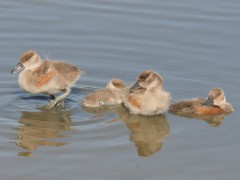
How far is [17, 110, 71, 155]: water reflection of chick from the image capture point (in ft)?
27.1

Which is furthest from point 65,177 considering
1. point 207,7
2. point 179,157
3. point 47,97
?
point 207,7

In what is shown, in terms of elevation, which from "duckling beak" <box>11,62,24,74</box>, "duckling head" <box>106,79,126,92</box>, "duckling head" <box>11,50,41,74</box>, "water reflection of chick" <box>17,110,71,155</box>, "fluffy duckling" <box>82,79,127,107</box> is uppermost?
"duckling head" <box>11,50,41,74</box>

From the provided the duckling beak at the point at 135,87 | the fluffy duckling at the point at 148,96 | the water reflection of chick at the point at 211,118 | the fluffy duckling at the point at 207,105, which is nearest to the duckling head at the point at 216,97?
the fluffy duckling at the point at 207,105

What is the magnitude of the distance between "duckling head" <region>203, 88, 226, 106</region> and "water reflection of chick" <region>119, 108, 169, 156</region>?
1.93 feet

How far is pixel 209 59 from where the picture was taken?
10.8 m

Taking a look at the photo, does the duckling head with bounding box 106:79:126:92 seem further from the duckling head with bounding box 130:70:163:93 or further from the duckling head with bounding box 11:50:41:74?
the duckling head with bounding box 11:50:41:74

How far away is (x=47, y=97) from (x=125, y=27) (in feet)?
7.42

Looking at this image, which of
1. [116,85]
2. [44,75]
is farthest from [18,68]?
[116,85]

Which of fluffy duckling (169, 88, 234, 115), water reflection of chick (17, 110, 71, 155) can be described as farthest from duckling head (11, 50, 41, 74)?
fluffy duckling (169, 88, 234, 115)

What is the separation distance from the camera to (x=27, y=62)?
377 inches

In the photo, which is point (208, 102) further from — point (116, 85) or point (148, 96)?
point (116, 85)

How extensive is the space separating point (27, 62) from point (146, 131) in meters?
1.78

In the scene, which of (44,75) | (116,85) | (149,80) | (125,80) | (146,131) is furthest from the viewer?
(125,80)

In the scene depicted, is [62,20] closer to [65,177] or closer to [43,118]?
[43,118]
